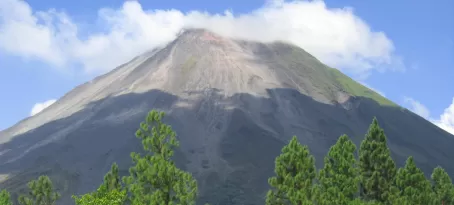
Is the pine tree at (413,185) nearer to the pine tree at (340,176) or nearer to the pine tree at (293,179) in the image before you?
the pine tree at (340,176)

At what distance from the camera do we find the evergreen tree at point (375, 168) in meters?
47.1

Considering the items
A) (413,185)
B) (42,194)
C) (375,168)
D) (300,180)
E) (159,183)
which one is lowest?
(42,194)

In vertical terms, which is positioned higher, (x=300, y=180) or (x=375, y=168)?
(x=375, y=168)

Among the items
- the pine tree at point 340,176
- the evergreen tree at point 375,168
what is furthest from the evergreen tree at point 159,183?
the evergreen tree at point 375,168

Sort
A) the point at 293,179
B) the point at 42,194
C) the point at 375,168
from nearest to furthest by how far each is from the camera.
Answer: the point at 293,179 < the point at 375,168 < the point at 42,194

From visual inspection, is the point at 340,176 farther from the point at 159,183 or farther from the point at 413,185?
the point at 159,183

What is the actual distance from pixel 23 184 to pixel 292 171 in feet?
529

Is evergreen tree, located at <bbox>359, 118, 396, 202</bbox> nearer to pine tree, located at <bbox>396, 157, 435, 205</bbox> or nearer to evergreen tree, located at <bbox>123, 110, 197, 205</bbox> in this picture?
pine tree, located at <bbox>396, 157, 435, 205</bbox>

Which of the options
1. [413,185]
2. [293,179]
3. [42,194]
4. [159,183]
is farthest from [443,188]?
[42,194]

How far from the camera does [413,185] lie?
5022 cm

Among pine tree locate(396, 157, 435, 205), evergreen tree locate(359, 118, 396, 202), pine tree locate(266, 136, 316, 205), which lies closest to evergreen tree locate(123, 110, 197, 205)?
Result: pine tree locate(266, 136, 316, 205)

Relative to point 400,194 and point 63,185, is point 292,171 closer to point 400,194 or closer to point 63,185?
point 400,194

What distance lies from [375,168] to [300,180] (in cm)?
1198

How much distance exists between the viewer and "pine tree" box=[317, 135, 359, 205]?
40875 mm
